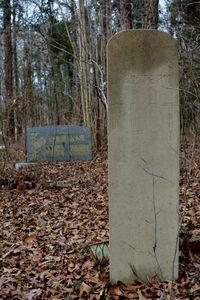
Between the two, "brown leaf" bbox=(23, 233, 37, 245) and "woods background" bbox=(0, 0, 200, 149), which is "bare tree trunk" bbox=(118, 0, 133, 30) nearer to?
"woods background" bbox=(0, 0, 200, 149)

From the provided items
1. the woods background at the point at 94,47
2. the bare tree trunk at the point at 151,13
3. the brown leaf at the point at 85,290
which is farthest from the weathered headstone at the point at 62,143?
the brown leaf at the point at 85,290

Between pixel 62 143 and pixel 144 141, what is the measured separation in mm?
5486

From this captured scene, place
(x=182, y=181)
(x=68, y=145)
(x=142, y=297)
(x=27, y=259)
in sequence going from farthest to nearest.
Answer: (x=68, y=145) → (x=182, y=181) → (x=27, y=259) → (x=142, y=297)

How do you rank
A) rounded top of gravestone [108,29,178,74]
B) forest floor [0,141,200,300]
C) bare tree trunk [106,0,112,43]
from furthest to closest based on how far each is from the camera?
bare tree trunk [106,0,112,43] → forest floor [0,141,200,300] → rounded top of gravestone [108,29,178,74]

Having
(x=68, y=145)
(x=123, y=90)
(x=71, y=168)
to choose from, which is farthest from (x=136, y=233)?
(x=68, y=145)

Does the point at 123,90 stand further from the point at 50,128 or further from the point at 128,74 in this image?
the point at 50,128

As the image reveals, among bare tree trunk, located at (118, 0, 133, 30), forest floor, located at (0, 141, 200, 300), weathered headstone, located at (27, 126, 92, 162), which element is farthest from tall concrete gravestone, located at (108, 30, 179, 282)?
weathered headstone, located at (27, 126, 92, 162)

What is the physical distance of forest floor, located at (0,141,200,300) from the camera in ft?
6.91

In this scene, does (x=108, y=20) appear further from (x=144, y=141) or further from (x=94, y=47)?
(x=144, y=141)

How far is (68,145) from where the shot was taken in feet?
23.9

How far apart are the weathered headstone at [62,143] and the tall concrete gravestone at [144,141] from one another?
A: 5254 mm

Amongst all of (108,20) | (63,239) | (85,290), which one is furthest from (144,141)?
(108,20)

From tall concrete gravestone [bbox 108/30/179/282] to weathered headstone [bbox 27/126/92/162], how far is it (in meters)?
5.25

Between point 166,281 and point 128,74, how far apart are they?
1.59 metres
